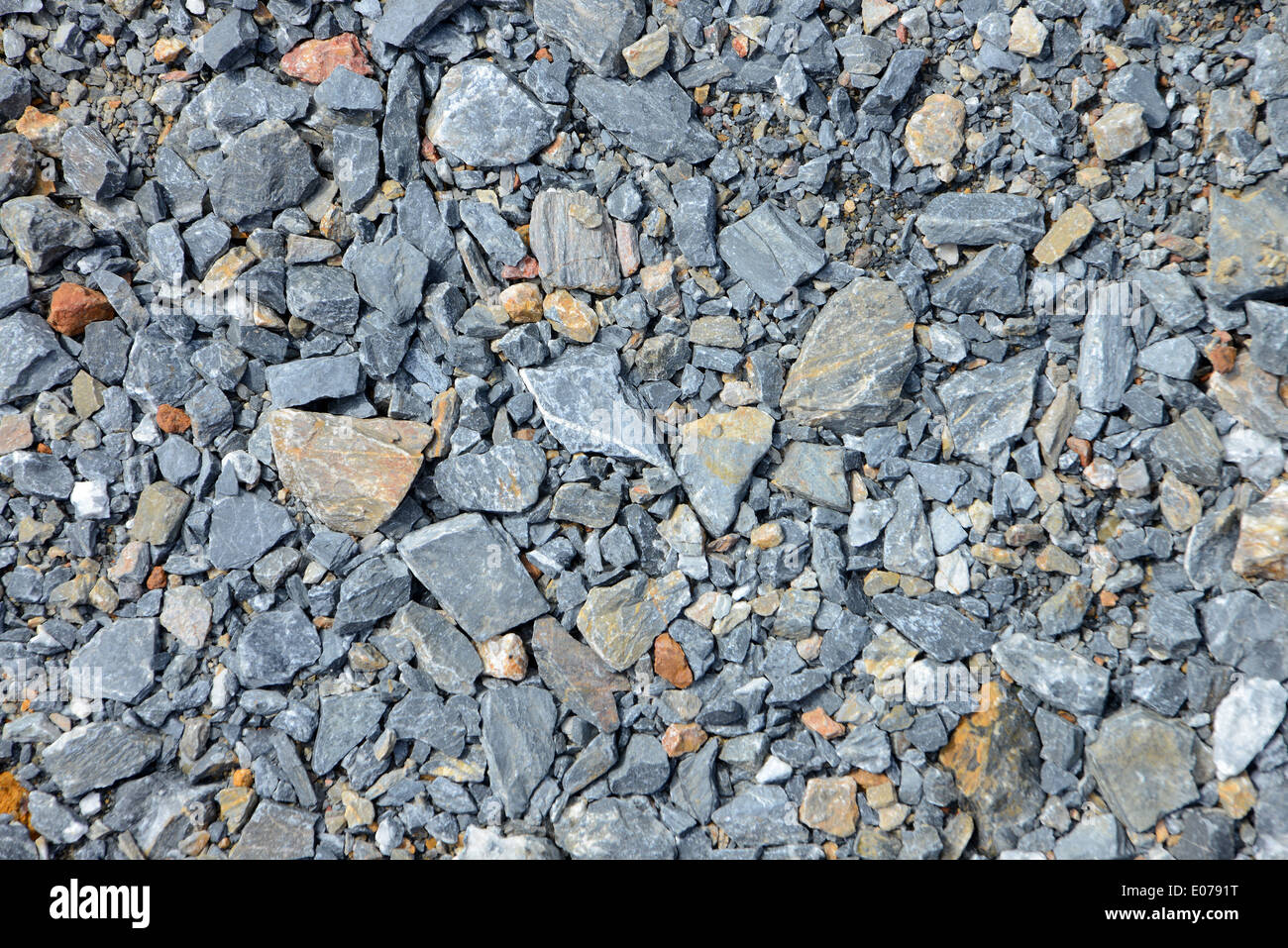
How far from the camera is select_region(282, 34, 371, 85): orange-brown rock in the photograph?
387 cm

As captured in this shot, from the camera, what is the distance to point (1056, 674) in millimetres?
Answer: 3412

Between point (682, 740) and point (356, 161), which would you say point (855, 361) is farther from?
point (356, 161)

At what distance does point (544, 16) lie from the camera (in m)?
3.85

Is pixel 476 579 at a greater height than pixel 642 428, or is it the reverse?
pixel 642 428

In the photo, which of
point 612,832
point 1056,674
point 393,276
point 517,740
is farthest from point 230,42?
point 1056,674

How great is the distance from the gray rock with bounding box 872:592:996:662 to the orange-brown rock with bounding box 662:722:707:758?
1.02m

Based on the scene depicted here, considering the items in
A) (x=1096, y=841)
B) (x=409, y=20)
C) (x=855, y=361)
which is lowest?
(x=1096, y=841)

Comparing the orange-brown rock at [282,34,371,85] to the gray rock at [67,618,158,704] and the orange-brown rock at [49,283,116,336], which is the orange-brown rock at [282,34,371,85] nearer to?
the orange-brown rock at [49,283,116,336]

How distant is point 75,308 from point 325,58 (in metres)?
1.72

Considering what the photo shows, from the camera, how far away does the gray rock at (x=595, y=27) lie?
12.5 feet

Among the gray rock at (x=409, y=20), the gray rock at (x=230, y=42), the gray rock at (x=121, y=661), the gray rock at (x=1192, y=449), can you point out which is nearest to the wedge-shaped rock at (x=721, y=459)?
the gray rock at (x=1192, y=449)

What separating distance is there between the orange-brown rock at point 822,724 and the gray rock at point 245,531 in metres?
2.54

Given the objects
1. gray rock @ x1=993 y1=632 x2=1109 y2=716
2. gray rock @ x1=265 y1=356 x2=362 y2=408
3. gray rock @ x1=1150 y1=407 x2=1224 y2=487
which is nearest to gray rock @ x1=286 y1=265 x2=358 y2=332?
gray rock @ x1=265 y1=356 x2=362 y2=408

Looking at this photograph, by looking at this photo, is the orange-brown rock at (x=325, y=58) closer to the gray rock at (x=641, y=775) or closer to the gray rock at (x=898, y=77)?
the gray rock at (x=898, y=77)
